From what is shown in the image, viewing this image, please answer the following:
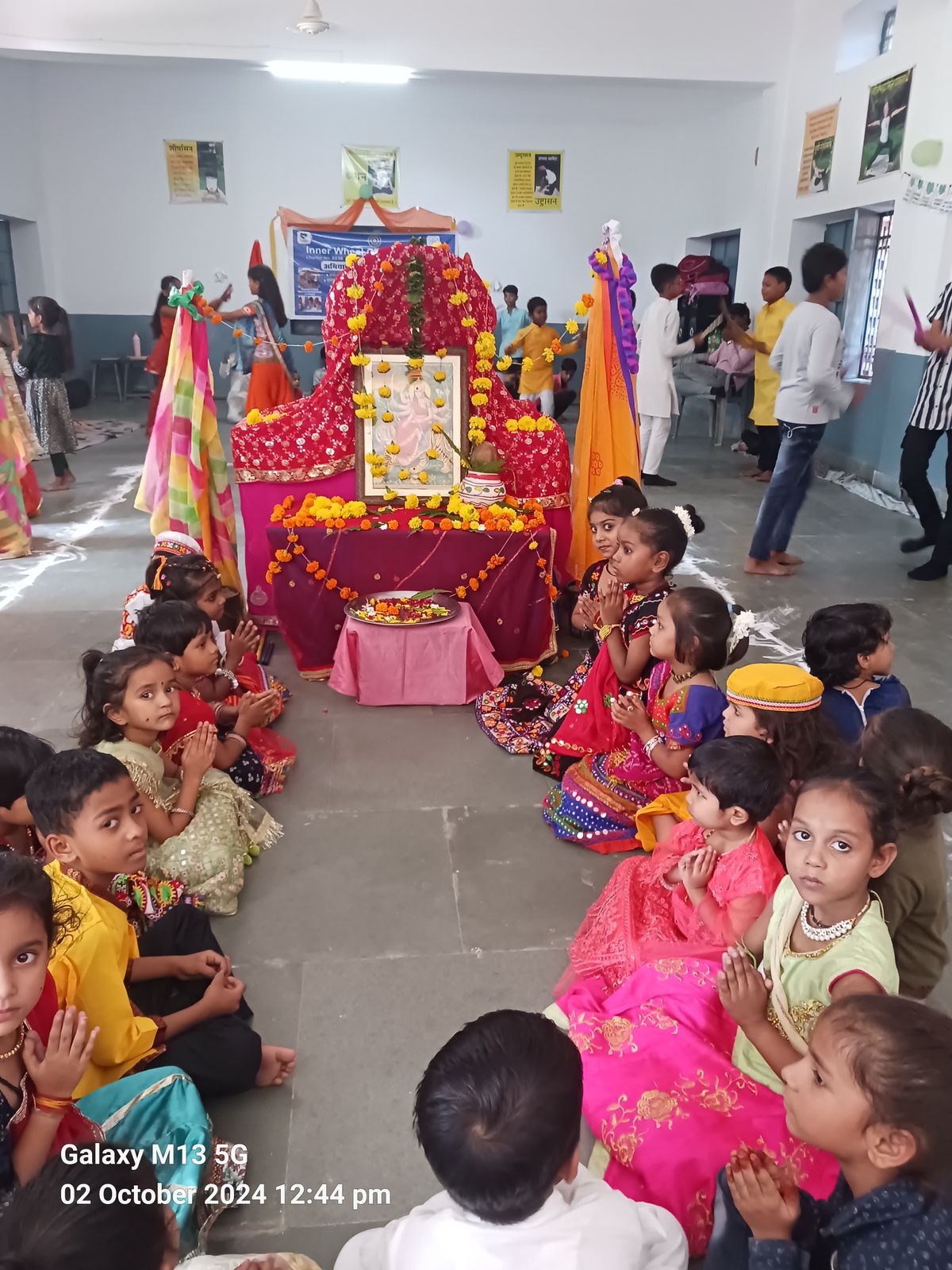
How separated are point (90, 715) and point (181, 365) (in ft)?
8.00

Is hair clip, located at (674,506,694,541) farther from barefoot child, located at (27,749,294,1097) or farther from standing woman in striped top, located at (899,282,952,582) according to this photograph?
standing woman in striped top, located at (899,282,952,582)

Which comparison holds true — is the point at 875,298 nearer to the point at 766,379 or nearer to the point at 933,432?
the point at 766,379

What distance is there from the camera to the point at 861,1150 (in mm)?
1156

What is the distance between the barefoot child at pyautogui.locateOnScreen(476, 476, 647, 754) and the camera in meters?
3.31

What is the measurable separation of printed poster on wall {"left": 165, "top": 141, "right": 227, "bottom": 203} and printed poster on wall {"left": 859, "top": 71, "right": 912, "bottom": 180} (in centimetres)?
722

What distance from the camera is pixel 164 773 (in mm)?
2570

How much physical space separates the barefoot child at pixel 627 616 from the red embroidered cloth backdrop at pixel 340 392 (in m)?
1.45

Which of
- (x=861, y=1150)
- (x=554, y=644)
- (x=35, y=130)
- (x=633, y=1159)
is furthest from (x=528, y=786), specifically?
(x=35, y=130)

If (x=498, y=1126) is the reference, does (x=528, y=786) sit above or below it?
below

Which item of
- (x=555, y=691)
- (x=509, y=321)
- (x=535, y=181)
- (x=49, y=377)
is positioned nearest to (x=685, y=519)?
(x=555, y=691)

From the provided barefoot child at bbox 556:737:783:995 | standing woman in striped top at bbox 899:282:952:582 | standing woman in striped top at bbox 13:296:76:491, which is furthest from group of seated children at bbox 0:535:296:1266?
standing woman in striped top at bbox 13:296:76:491

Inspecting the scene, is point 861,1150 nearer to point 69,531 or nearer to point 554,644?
point 554,644

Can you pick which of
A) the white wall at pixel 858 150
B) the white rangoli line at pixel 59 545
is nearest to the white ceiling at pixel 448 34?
the white wall at pixel 858 150

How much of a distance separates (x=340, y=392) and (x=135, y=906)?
102 inches
